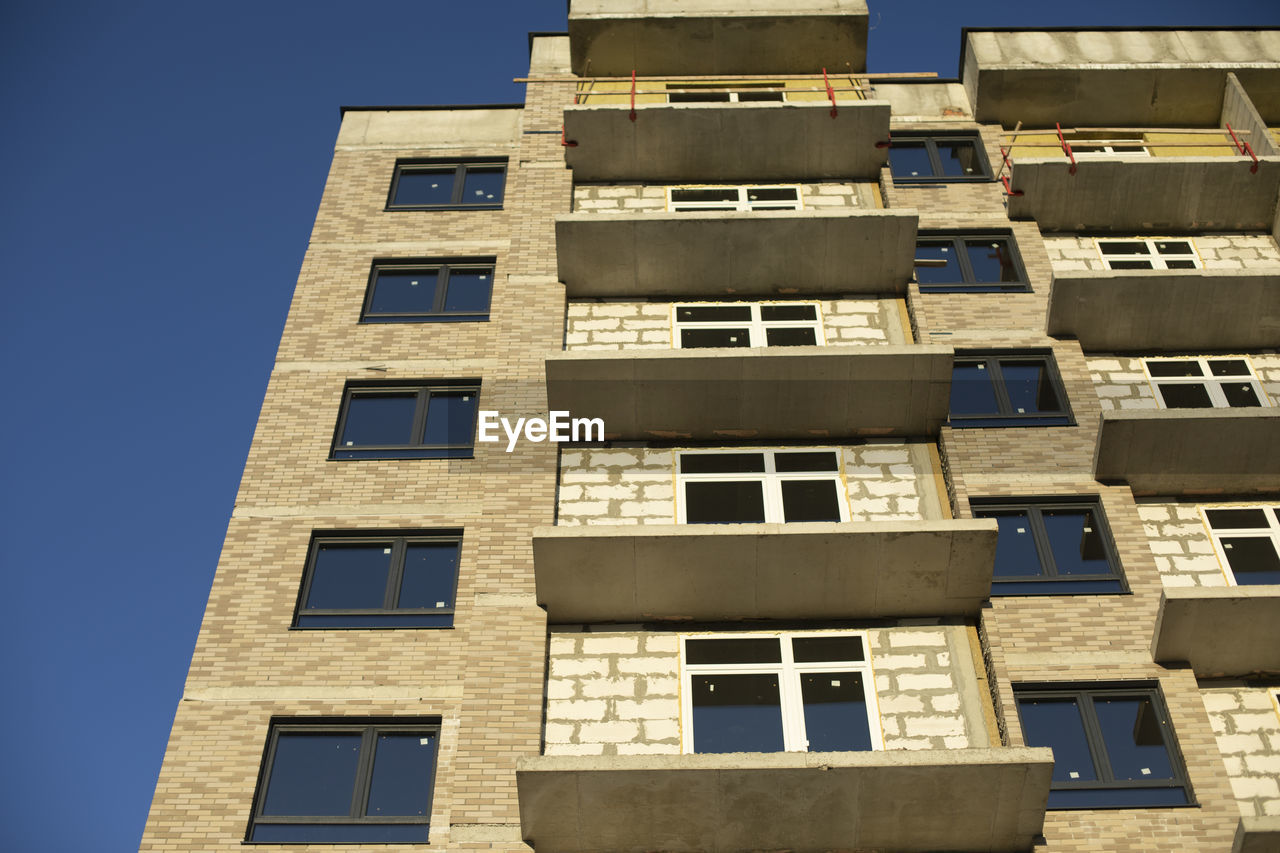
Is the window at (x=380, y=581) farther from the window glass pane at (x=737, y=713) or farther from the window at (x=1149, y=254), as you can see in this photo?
the window at (x=1149, y=254)

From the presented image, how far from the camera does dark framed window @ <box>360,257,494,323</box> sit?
19266 millimetres

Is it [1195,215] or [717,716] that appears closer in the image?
[717,716]

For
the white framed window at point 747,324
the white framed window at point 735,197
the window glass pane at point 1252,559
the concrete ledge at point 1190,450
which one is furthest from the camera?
the white framed window at point 735,197

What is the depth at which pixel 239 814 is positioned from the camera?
43.7ft

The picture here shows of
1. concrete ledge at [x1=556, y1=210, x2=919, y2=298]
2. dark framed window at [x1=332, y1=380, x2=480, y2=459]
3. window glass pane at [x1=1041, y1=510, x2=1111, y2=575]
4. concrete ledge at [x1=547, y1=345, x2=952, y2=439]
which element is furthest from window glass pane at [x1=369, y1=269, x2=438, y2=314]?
window glass pane at [x1=1041, y1=510, x2=1111, y2=575]

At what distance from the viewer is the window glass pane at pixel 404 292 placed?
19438 mm

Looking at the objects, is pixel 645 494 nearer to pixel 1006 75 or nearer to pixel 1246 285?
pixel 1246 285

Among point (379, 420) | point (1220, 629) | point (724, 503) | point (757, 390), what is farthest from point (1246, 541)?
point (379, 420)

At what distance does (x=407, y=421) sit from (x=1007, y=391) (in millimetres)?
8702

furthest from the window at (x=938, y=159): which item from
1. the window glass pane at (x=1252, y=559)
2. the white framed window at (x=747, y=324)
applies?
the window glass pane at (x=1252, y=559)

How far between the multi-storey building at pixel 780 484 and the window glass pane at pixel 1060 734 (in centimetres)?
6

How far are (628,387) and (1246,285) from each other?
30.2 feet

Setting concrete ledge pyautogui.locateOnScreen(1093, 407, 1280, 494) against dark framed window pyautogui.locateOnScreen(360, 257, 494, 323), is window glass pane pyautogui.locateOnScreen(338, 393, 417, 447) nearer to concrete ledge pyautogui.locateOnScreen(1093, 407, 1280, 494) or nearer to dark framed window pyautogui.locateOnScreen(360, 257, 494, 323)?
dark framed window pyautogui.locateOnScreen(360, 257, 494, 323)

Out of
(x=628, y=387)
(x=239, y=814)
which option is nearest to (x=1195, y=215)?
(x=628, y=387)
